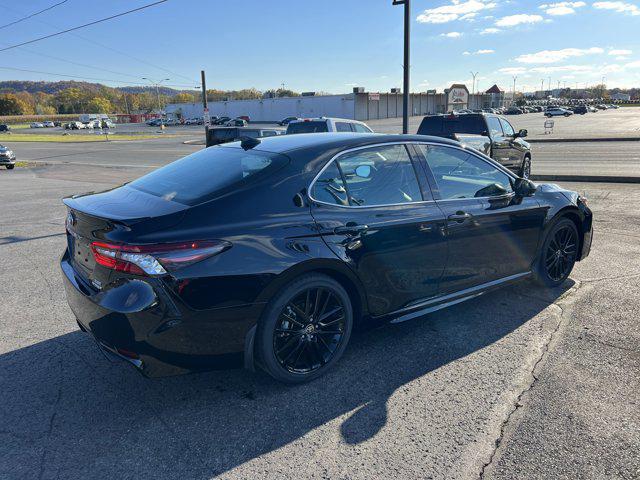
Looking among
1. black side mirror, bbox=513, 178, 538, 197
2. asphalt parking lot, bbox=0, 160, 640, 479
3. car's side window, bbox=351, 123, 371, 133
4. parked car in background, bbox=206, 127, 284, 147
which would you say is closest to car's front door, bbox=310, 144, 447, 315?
asphalt parking lot, bbox=0, 160, 640, 479

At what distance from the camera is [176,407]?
3096mm

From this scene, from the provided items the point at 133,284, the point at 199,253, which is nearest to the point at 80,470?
the point at 133,284

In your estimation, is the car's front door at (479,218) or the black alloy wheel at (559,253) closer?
the car's front door at (479,218)

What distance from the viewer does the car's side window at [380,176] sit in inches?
139

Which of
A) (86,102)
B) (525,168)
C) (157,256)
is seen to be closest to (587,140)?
(525,168)

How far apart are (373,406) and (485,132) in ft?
33.2

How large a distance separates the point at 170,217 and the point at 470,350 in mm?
2453

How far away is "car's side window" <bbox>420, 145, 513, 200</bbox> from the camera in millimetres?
4008

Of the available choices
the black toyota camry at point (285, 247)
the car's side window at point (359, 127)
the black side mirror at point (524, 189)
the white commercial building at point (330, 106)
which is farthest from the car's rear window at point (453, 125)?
the white commercial building at point (330, 106)

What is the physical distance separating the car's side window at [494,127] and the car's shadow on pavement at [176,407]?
8952 mm

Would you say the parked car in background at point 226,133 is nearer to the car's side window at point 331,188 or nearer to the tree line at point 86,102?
the car's side window at point 331,188

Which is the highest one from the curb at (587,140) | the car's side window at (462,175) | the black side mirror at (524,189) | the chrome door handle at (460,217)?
the car's side window at (462,175)

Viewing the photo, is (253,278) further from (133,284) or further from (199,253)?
(133,284)

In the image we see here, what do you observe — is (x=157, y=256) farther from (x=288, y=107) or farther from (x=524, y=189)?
(x=288, y=107)
